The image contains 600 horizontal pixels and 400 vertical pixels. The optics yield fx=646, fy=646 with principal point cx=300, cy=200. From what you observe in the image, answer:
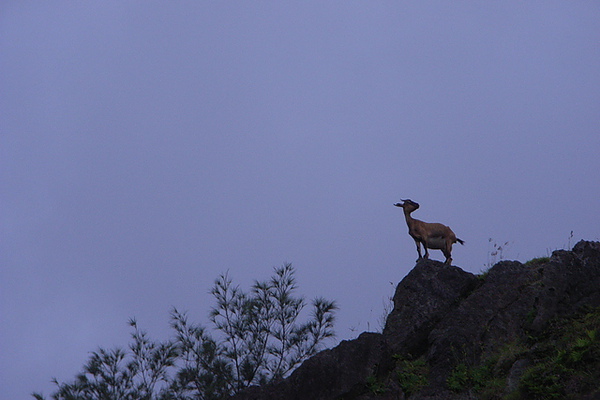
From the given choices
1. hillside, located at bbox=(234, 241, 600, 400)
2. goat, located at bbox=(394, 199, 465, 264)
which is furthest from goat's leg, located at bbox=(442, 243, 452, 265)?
hillside, located at bbox=(234, 241, 600, 400)

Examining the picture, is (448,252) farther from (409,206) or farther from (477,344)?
(477,344)

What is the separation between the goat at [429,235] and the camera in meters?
18.2

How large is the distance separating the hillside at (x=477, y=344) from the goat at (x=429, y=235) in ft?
10.9

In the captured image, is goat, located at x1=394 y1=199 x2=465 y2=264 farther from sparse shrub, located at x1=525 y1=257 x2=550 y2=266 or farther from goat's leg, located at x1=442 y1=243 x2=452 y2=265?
sparse shrub, located at x1=525 y1=257 x2=550 y2=266

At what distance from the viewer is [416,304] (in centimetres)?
1456

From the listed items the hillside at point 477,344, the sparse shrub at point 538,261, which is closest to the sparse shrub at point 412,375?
the hillside at point 477,344

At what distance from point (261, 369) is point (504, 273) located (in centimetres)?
601

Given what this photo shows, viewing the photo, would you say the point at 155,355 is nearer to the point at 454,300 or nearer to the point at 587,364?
the point at 454,300

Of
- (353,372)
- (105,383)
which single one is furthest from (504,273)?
(105,383)

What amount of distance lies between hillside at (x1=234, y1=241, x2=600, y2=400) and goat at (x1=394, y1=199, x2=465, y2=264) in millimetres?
3309

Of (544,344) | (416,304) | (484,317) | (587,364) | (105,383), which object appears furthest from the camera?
(416,304)

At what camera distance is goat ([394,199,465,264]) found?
18250 mm

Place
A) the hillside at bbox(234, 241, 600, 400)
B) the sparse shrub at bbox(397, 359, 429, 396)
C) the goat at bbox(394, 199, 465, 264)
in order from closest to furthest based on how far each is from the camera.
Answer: the hillside at bbox(234, 241, 600, 400) → the sparse shrub at bbox(397, 359, 429, 396) → the goat at bbox(394, 199, 465, 264)

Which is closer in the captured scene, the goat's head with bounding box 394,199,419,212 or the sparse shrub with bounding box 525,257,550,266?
the sparse shrub with bounding box 525,257,550,266
